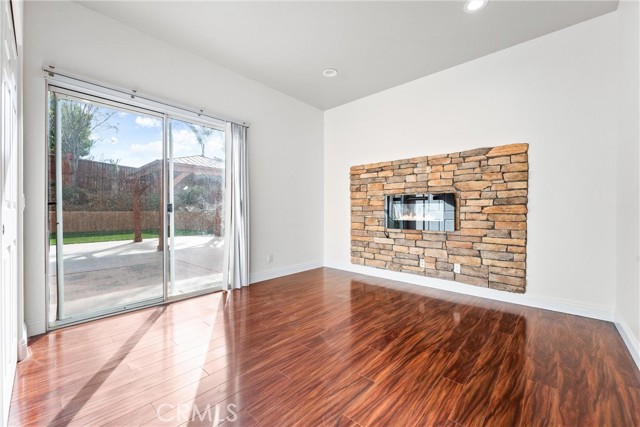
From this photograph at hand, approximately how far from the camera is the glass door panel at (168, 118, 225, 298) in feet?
10.4

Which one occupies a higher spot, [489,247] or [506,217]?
[506,217]

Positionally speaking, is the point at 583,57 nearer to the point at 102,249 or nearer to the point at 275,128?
the point at 275,128

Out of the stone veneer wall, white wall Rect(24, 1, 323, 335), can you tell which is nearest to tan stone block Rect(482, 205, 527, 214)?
the stone veneer wall

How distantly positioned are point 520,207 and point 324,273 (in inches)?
109

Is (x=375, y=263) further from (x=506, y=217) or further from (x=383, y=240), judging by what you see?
(x=506, y=217)

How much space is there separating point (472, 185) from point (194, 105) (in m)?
3.45

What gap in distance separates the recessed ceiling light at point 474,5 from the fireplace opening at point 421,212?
6.20 feet

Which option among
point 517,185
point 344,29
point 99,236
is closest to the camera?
point 99,236

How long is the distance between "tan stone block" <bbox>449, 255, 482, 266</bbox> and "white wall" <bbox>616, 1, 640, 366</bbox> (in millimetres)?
1152

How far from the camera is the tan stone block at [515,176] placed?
2.96 metres

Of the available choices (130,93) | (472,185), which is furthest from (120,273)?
(472,185)

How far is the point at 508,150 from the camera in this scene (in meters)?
3.06

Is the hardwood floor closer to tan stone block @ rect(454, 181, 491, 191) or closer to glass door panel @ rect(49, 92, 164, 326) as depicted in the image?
glass door panel @ rect(49, 92, 164, 326)

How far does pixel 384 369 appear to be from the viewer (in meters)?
1.82
